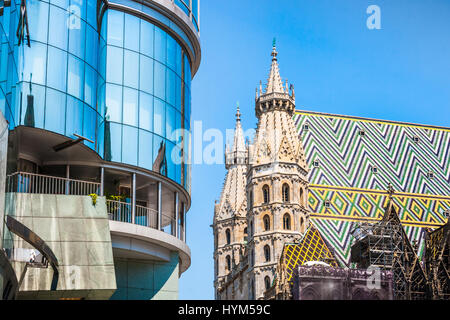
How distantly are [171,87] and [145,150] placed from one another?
3.44 meters

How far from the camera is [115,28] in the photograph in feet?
111

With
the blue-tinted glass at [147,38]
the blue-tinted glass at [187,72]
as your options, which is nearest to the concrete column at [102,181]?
the blue-tinted glass at [147,38]

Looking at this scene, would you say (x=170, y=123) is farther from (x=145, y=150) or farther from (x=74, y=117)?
(x=74, y=117)

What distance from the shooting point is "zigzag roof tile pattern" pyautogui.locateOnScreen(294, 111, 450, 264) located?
65.2m

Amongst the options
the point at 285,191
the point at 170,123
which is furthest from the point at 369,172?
the point at 170,123

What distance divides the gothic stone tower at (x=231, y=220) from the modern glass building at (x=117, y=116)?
3774 centimetres

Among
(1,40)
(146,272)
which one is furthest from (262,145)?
(1,40)

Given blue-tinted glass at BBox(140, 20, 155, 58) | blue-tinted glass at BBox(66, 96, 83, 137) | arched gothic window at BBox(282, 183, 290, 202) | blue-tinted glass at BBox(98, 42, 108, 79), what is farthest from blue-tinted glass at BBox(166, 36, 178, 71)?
arched gothic window at BBox(282, 183, 290, 202)

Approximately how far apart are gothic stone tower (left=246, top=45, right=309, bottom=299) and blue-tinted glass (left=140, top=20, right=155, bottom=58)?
28.5m

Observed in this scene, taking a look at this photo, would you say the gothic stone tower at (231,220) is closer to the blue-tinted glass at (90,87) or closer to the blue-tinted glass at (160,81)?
the blue-tinted glass at (160,81)

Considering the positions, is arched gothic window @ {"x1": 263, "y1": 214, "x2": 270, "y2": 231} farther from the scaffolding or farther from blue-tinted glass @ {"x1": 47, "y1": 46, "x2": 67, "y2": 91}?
blue-tinted glass @ {"x1": 47, "y1": 46, "x2": 67, "y2": 91}

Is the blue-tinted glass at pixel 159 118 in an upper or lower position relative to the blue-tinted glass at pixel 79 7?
lower

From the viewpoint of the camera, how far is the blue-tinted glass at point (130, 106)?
32750 mm

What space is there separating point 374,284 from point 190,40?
22953 millimetres
